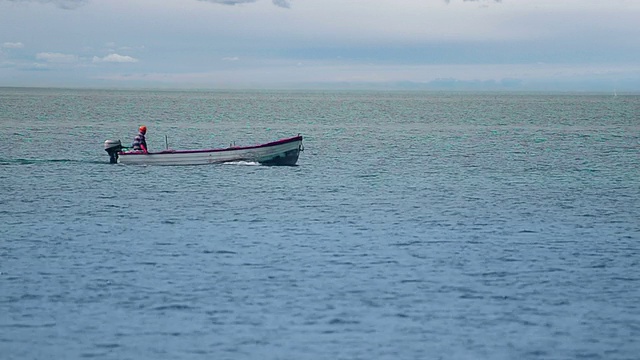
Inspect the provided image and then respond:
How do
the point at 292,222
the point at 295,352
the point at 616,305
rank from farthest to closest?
the point at 292,222, the point at 616,305, the point at 295,352

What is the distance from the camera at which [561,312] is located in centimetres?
1742

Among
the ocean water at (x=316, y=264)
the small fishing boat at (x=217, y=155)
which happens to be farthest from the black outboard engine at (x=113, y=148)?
the ocean water at (x=316, y=264)

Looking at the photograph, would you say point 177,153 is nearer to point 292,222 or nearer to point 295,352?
point 292,222

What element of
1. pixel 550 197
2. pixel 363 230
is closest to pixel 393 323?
pixel 363 230

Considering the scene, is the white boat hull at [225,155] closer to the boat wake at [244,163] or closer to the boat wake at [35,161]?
the boat wake at [244,163]

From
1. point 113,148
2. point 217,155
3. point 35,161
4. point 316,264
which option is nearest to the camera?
point 316,264

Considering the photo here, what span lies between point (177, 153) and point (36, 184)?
27.1 ft

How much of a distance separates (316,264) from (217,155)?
78.7ft

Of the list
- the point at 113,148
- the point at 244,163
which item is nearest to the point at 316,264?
the point at 244,163

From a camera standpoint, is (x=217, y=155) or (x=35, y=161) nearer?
(x=217, y=155)

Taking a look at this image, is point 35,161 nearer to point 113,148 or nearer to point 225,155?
point 113,148

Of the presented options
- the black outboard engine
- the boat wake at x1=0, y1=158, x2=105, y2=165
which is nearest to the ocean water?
the black outboard engine

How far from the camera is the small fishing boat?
43.7 meters

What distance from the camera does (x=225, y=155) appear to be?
4462cm
